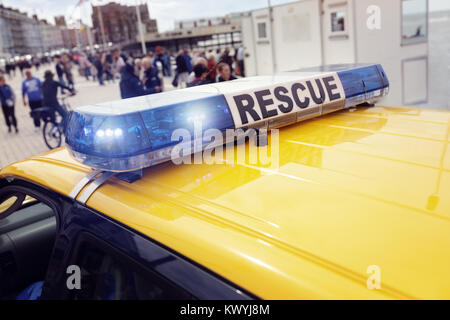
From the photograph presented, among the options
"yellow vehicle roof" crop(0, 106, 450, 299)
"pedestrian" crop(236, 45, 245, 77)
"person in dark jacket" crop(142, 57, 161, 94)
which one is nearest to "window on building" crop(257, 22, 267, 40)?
"person in dark jacket" crop(142, 57, 161, 94)

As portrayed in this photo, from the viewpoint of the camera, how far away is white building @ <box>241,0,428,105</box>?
8.09 metres

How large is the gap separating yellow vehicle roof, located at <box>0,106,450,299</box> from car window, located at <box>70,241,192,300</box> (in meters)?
0.10

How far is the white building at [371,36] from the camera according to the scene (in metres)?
8.09

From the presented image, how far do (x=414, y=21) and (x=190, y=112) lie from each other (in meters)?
8.32

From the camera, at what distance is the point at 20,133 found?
12.6 m

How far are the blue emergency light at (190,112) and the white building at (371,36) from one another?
6.02 metres

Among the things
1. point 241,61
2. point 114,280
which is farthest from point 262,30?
point 114,280

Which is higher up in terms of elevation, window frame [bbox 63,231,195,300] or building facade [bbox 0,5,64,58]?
building facade [bbox 0,5,64,58]

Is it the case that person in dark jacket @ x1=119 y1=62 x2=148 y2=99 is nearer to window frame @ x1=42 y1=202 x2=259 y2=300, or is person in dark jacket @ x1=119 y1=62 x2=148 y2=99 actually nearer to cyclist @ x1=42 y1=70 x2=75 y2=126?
cyclist @ x1=42 y1=70 x2=75 y2=126

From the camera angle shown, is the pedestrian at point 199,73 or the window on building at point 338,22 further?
the window on building at point 338,22

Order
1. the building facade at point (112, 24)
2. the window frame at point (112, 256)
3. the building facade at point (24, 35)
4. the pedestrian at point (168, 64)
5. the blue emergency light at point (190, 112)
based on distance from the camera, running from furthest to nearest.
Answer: the building facade at point (24, 35) < the building facade at point (112, 24) < the pedestrian at point (168, 64) < the blue emergency light at point (190, 112) < the window frame at point (112, 256)

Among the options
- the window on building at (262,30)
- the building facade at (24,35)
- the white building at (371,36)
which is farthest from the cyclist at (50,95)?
the building facade at (24,35)

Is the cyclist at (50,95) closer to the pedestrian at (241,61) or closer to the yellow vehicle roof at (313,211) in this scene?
the pedestrian at (241,61)
